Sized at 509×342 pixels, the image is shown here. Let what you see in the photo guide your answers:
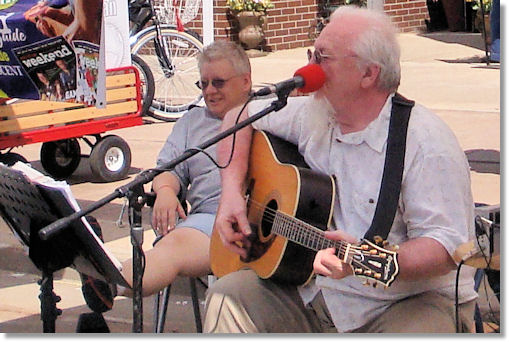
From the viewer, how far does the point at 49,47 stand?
170 inches

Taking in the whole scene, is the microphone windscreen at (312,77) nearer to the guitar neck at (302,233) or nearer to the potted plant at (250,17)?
the guitar neck at (302,233)

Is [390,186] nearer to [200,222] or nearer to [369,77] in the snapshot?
[369,77]

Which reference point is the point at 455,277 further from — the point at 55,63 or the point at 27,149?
the point at 27,149

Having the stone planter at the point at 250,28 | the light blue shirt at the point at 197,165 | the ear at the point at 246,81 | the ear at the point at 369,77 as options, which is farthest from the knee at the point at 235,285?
the stone planter at the point at 250,28

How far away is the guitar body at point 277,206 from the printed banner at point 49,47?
43.6 inches

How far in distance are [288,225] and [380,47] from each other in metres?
0.60

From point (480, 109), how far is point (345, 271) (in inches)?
248

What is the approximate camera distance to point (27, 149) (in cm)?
823

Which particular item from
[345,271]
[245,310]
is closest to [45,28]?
[245,310]

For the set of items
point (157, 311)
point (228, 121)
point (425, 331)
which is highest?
point (228, 121)

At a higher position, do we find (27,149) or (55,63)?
(55,63)

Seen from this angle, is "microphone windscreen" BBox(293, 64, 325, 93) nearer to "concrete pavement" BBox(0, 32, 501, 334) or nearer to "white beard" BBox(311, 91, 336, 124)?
"white beard" BBox(311, 91, 336, 124)

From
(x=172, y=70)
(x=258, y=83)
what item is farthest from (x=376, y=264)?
(x=258, y=83)

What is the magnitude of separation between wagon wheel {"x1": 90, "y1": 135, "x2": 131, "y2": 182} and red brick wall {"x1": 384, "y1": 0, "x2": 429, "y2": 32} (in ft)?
28.3
